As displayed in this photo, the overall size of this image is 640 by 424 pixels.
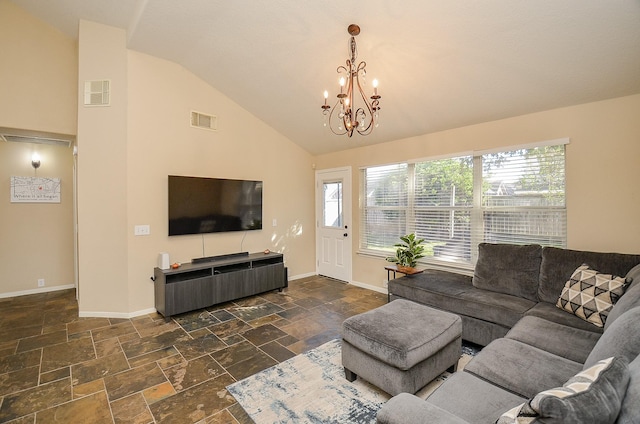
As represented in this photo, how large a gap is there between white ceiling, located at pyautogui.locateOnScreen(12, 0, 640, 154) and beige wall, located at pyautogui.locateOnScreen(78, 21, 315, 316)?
27cm

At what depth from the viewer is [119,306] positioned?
3.69 meters

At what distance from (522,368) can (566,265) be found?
66.3 inches

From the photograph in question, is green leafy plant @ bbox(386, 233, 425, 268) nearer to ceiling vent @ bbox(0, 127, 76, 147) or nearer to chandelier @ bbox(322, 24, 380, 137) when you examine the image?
chandelier @ bbox(322, 24, 380, 137)

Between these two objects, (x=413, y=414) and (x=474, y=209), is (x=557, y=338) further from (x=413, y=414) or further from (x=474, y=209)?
(x=474, y=209)

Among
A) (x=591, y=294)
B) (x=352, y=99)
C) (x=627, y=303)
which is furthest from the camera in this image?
(x=352, y=99)

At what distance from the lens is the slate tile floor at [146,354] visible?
205 centimetres

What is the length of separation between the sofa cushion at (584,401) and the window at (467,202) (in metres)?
2.79

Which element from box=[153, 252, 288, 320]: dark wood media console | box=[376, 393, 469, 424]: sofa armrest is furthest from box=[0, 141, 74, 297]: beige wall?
box=[376, 393, 469, 424]: sofa armrest

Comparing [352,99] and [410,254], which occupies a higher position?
[352,99]

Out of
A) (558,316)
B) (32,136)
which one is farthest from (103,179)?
(558,316)

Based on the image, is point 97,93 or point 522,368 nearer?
point 522,368

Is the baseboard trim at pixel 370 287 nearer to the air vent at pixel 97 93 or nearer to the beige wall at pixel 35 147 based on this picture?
the air vent at pixel 97 93

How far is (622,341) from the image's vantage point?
1277 millimetres

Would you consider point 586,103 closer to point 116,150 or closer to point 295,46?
point 295,46
